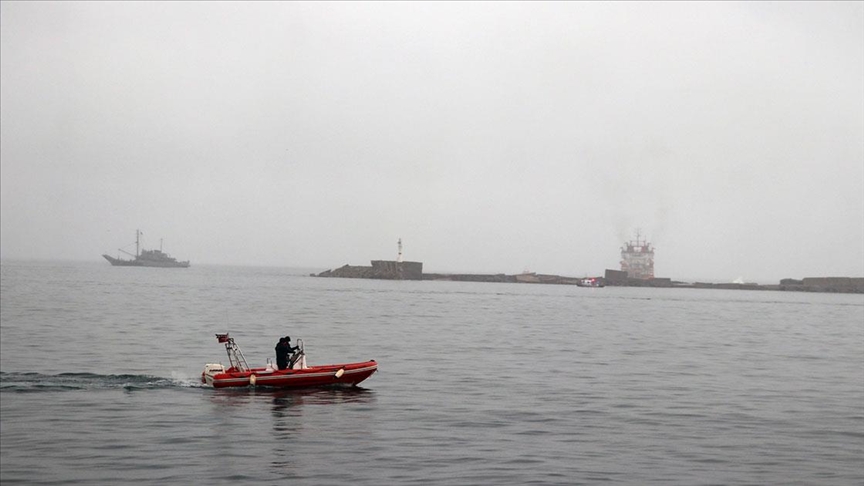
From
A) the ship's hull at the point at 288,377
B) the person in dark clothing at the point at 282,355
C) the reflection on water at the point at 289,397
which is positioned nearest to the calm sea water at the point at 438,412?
the reflection on water at the point at 289,397

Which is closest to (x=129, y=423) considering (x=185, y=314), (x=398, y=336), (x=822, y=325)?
(x=398, y=336)

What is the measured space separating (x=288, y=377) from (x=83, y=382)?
8252 mm

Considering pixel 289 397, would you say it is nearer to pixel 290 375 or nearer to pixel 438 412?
pixel 290 375

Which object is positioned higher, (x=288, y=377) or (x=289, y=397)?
(x=288, y=377)

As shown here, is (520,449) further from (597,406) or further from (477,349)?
(477,349)

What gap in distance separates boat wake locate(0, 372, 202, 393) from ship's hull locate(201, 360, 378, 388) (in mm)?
1525

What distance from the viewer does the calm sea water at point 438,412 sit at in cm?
2203

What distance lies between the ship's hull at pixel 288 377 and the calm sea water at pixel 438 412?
0.49 m

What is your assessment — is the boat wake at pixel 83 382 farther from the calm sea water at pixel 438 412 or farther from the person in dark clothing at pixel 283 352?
the person in dark clothing at pixel 283 352

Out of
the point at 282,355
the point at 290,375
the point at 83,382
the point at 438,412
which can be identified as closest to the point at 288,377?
the point at 290,375

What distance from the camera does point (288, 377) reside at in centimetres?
3441

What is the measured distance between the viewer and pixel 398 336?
62.0 metres

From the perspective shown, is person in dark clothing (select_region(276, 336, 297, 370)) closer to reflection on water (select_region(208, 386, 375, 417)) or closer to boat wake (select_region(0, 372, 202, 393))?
reflection on water (select_region(208, 386, 375, 417))

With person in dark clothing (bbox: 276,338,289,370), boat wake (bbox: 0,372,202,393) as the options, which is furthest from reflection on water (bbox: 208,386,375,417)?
boat wake (bbox: 0,372,202,393)
